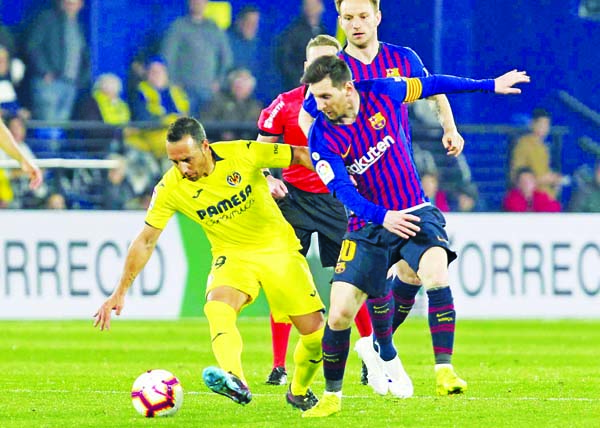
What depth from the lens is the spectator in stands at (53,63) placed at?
18766 millimetres

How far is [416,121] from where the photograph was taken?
19781 millimetres

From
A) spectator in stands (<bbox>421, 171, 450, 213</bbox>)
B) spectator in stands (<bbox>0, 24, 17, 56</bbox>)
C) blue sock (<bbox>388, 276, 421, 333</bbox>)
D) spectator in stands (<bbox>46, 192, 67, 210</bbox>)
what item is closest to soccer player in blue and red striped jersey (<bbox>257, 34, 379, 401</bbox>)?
blue sock (<bbox>388, 276, 421, 333</bbox>)

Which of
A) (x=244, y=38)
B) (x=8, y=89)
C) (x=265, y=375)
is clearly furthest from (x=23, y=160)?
(x=244, y=38)

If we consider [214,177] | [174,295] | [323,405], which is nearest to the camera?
[323,405]

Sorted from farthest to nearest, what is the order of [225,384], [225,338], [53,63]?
1. [53,63]
2. [225,338]
3. [225,384]

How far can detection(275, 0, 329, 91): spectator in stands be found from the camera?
62.5 ft

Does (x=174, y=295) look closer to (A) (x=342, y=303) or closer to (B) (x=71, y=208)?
(B) (x=71, y=208)

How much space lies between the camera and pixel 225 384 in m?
7.52

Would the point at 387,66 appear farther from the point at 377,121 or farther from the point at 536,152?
the point at 536,152

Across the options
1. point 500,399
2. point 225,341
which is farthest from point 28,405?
point 500,399

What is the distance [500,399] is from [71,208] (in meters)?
10.3

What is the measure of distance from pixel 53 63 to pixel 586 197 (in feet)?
25.1

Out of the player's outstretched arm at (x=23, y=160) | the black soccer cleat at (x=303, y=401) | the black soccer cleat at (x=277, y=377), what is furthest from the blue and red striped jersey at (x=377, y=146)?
the black soccer cleat at (x=277, y=377)

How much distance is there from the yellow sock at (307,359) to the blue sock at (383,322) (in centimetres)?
93
